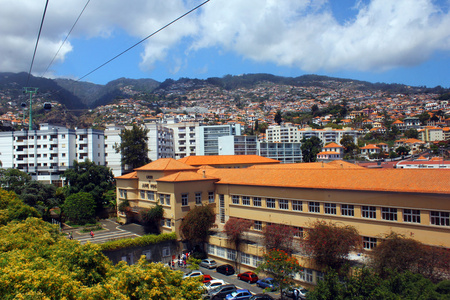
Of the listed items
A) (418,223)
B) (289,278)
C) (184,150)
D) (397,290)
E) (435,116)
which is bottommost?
(289,278)

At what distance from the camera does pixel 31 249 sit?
13.5 metres

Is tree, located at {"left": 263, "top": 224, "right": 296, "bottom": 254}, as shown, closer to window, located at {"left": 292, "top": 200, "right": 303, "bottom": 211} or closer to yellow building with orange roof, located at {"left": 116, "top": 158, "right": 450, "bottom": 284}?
yellow building with orange roof, located at {"left": 116, "top": 158, "right": 450, "bottom": 284}

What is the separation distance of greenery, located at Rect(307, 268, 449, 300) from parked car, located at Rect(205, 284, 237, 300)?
597 cm

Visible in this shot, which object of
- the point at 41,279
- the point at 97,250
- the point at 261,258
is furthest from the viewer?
the point at 261,258

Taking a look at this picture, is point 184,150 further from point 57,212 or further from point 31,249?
point 31,249

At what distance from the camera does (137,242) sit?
2550 cm

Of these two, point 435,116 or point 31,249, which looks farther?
point 435,116

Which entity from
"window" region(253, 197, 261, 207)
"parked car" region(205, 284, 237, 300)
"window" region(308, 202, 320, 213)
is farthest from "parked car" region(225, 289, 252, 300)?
"window" region(253, 197, 261, 207)

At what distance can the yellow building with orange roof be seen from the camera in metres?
18.2

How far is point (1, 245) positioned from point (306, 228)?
60.7 ft

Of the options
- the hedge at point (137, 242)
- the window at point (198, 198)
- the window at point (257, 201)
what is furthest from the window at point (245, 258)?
the window at point (198, 198)

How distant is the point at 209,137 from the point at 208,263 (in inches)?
1996

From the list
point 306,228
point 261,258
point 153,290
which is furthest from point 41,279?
point 306,228

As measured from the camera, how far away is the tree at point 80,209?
1361 inches
